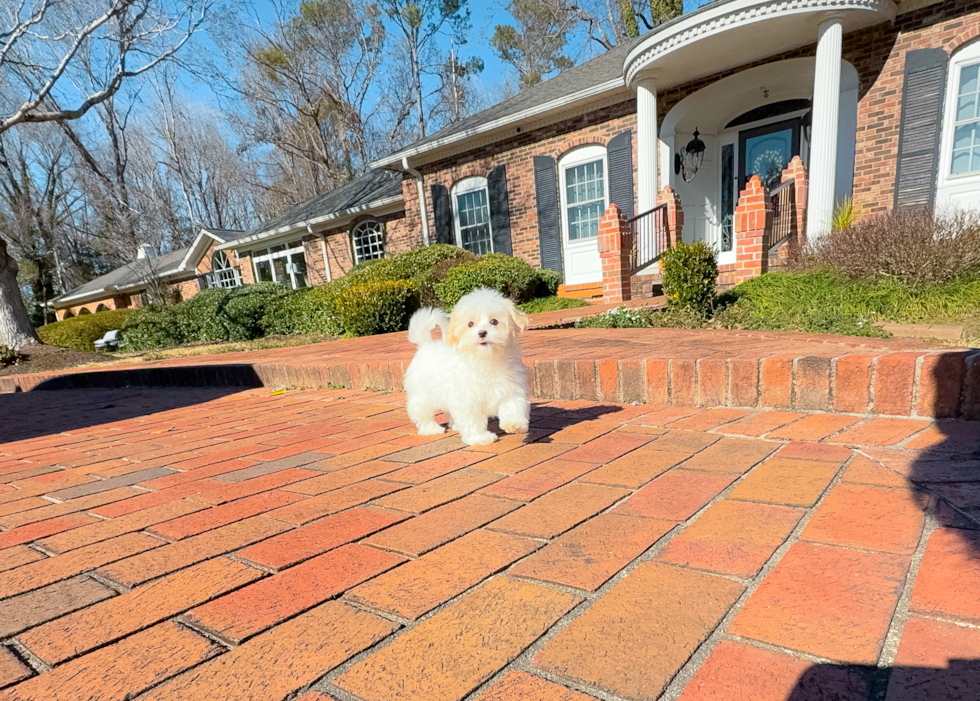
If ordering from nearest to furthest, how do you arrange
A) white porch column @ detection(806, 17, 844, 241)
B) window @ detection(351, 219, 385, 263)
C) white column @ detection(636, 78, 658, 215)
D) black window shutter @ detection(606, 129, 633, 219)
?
white porch column @ detection(806, 17, 844, 241) < white column @ detection(636, 78, 658, 215) < black window shutter @ detection(606, 129, 633, 219) < window @ detection(351, 219, 385, 263)

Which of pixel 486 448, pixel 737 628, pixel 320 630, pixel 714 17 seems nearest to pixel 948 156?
pixel 714 17

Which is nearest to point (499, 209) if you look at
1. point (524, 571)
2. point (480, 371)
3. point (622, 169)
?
point (622, 169)

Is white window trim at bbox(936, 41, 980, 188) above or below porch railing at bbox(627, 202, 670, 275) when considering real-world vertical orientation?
above

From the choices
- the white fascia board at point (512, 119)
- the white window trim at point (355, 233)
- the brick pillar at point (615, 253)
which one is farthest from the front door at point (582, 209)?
the white window trim at point (355, 233)

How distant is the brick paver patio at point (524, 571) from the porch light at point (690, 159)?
8983 mm

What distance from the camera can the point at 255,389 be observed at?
504 cm

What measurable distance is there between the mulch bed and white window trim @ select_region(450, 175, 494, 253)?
8008mm

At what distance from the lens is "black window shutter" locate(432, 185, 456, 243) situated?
42.0ft

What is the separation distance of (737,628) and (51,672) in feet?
4.41

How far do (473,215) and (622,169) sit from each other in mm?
4035

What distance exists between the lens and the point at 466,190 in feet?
40.9

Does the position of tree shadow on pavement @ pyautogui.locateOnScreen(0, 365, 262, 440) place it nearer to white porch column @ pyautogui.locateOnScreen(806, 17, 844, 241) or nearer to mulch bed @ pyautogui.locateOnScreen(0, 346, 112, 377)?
mulch bed @ pyautogui.locateOnScreen(0, 346, 112, 377)

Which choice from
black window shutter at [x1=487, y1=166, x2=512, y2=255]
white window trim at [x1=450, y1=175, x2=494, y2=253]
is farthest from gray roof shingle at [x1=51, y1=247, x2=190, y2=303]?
black window shutter at [x1=487, y1=166, x2=512, y2=255]

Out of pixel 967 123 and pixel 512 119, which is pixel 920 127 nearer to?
pixel 967 123
